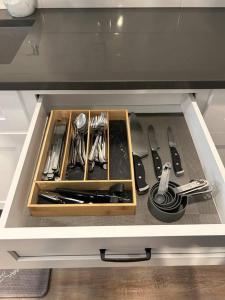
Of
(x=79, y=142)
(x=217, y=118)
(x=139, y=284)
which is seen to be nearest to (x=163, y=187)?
(x=79, y=142)

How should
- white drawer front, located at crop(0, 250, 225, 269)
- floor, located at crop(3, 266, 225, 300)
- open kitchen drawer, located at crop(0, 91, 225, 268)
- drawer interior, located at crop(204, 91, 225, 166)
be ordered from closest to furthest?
open kitchen drawer, located at crop(0, 91, 225, 268), white drawer front, located at crop(0, 250, 225, 269), drawer interior, located at crop(204, 91, 225, 166), floor, located at crop(3, 266, 225, 300)

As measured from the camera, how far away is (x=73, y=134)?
770mm

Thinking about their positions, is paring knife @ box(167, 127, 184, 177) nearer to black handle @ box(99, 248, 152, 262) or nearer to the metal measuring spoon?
the metal measuring spoon

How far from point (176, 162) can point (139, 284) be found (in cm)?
71

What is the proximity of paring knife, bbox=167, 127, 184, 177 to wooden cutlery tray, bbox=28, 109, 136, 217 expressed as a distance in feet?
0.46

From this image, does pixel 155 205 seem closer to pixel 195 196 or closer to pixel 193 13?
pixel 195 196

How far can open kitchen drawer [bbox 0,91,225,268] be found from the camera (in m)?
0.46

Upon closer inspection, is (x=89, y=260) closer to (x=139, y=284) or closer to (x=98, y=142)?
(x=98, y=142)

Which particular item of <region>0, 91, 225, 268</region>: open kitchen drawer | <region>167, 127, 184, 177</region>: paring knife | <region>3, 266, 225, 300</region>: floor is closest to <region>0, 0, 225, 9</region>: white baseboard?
<region>0, 91, 225, 268</region>: open kitchen drawer

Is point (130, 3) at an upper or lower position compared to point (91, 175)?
upper

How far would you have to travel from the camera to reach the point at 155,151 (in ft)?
2.41

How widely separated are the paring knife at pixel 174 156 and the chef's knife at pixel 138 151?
3.3 inches

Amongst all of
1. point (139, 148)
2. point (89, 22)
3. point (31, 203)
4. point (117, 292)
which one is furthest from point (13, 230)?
point (89, 22)

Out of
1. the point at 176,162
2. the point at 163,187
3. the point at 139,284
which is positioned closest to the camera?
the point at 163,187
